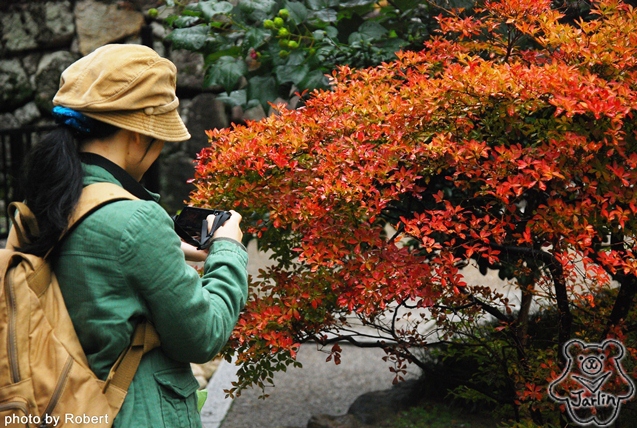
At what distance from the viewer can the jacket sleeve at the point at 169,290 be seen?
4.91 ft

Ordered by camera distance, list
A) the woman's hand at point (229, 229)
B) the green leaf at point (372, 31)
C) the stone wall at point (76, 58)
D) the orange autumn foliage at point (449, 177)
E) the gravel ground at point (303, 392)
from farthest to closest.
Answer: the stone wall at point (76, 58) → the gravel ground at point (303, 392) → the green leaf at point (372, 31) → the orange autumn foliage at point (449, 177) → the woman's hand at point (229, 229)

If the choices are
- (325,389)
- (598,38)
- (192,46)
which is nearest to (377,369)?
(325,389)

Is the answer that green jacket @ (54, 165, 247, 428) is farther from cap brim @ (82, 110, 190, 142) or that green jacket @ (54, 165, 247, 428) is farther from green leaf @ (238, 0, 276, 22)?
green leaf @ (238, 0, 276, 22)

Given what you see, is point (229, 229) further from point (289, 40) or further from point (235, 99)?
point (235, 99)

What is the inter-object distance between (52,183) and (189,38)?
2356mm

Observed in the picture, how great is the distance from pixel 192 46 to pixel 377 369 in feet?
7.93

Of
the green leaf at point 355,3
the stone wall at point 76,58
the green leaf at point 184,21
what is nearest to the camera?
the green leaf at point 355,3

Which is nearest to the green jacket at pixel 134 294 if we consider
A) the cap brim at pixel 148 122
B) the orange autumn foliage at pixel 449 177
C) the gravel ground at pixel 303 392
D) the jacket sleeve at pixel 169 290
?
the jacket sleeve at pixel 169 290

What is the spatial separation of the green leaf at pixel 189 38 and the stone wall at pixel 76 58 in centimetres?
297

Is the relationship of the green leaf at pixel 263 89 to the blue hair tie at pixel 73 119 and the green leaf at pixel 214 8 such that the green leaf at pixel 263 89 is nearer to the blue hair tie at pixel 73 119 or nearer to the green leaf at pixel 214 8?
the green leaf at pixel 214 8

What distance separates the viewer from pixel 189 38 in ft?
12.2

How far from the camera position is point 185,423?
1.64 metres

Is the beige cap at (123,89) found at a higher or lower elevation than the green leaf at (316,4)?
higher

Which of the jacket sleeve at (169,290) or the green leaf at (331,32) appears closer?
the jacket sleeve at (169,290)
